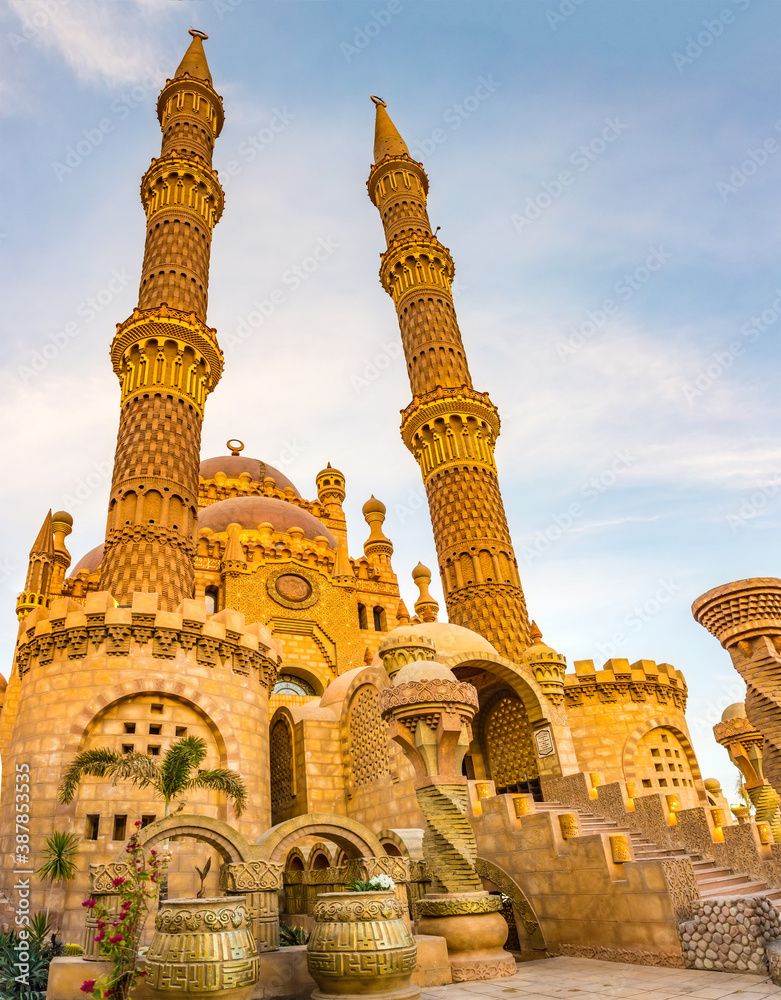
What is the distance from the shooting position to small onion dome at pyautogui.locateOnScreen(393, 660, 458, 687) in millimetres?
9984

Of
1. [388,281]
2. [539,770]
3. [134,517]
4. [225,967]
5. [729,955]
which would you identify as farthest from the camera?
[388,281]

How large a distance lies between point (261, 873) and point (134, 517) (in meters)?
13.5

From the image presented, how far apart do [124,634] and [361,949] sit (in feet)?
29.6

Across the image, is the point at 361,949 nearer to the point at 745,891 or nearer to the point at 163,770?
the point at 163,770

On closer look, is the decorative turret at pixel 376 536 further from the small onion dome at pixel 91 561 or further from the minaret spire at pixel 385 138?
the minaret spire at pixel 385 138

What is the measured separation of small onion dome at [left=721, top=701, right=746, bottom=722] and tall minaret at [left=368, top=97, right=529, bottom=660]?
19.9 ft

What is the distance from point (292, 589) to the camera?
28.8m

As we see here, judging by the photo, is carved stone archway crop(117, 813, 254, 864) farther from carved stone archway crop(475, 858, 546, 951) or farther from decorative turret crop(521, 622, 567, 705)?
decorative turret crop(521, 622, 567, 705)

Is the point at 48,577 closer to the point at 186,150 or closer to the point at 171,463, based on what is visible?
the point at 171,463

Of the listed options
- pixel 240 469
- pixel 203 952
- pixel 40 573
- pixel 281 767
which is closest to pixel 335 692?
pixel 281 767

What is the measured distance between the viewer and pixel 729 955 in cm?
816

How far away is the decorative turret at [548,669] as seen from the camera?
17438 mm

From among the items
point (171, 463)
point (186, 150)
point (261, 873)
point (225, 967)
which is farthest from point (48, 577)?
point (225, 967)

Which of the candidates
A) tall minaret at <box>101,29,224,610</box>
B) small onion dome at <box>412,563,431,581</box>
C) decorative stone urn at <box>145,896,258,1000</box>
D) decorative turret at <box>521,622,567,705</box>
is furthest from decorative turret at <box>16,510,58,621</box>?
decorative stone urn at <box>145,896,258,1000</box>
